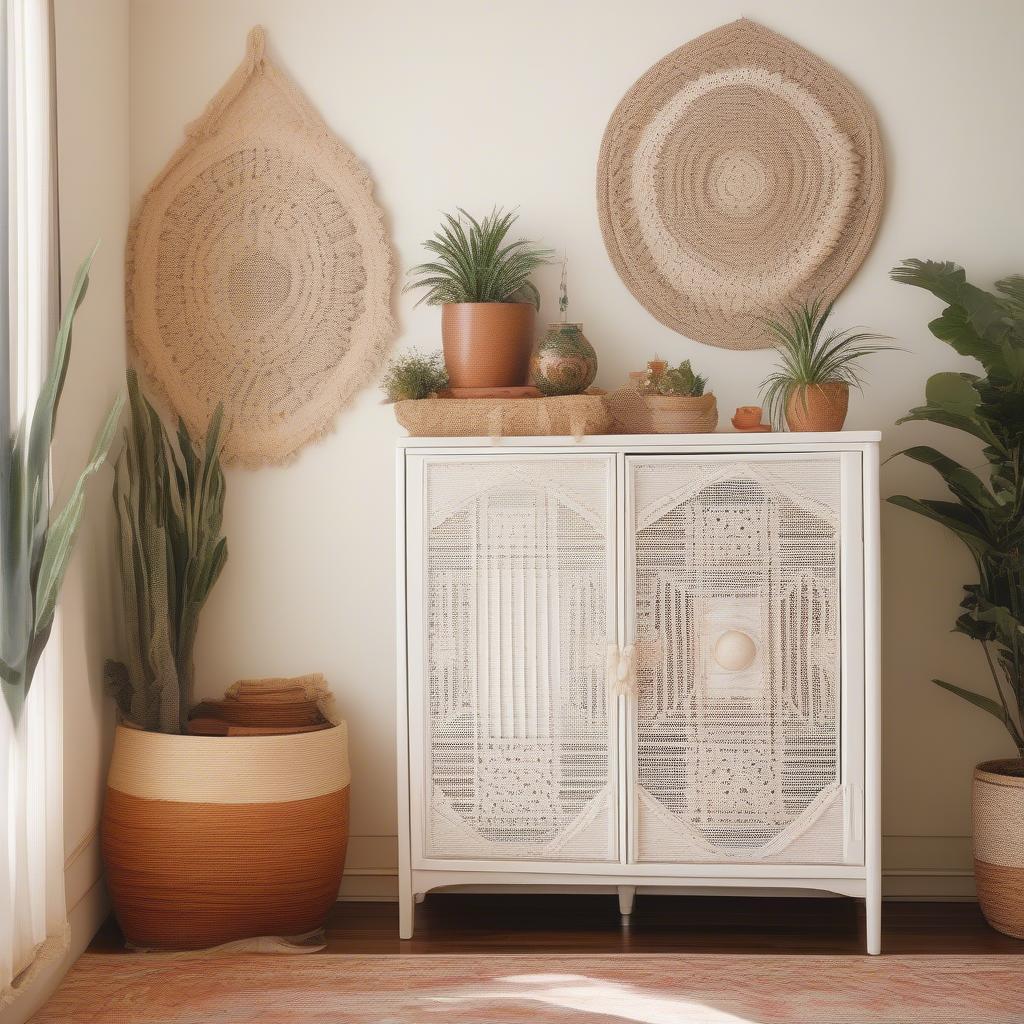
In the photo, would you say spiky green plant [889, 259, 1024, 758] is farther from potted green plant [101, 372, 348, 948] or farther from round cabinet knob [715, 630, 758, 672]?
potted green plant [101, 372, 348, 948]

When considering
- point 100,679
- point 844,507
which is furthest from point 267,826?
point 844,507

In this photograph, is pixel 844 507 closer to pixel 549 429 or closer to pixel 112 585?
pixel 549 429

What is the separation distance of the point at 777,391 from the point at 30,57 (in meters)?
1.86

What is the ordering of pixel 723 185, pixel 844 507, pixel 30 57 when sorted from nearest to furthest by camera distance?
pixel 30 57, pixel 844 507, pixel 723 185

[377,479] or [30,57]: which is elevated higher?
[30,57]

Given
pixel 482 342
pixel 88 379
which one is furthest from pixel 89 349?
pixel 482 342

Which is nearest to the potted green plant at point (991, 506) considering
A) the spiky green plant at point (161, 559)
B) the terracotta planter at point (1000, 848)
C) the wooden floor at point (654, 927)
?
the terracotta planter at point (1000, 848)

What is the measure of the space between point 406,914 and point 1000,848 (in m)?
1.37

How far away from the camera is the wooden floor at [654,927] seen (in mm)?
2418

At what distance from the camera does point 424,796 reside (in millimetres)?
2383

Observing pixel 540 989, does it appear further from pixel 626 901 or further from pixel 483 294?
pixel 483 294

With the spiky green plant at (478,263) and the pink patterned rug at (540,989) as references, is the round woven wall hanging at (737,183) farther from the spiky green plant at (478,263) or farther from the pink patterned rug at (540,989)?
the pink patterned rug at (540,989)

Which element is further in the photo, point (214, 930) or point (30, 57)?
point (214, 930)

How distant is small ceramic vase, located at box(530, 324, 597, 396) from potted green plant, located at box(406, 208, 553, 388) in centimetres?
11
